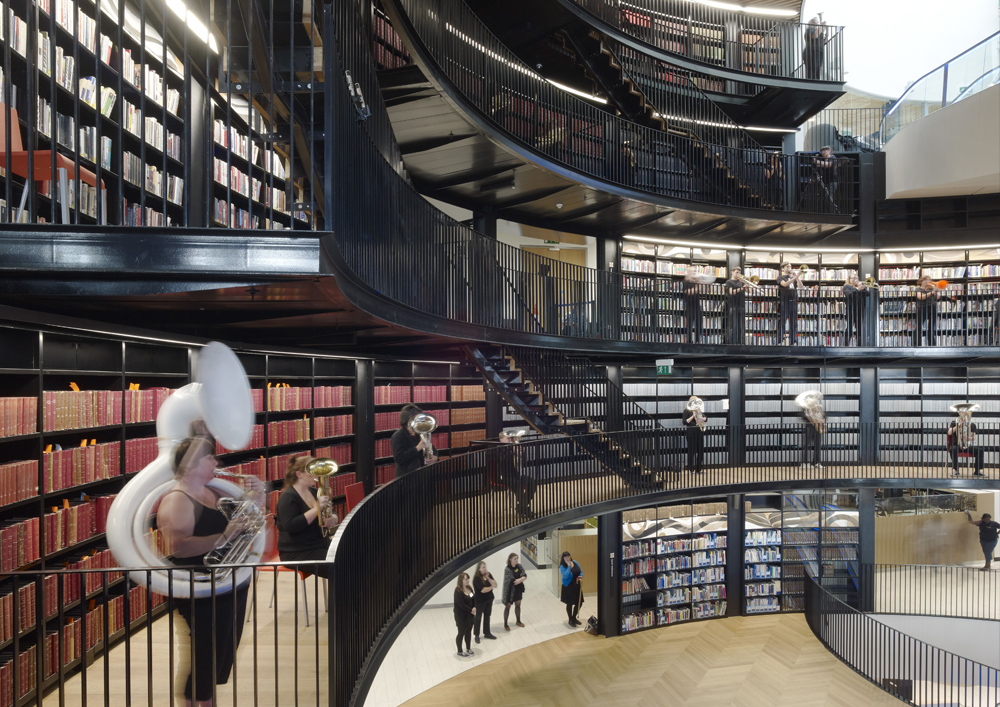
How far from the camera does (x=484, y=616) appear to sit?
9.97 m

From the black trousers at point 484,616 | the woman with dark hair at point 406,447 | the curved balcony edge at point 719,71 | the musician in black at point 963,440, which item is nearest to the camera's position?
the woman with dark hair at point 406,447

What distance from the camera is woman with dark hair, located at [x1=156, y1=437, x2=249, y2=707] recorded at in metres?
2.74

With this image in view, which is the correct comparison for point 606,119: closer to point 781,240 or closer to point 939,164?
point 781,240

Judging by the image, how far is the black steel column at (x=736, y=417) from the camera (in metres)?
11.1

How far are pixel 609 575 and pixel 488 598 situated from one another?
2.06 metres

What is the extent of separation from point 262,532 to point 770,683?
8.08m

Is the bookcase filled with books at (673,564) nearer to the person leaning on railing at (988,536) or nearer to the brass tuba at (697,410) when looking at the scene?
the brass tuba at (697,410)

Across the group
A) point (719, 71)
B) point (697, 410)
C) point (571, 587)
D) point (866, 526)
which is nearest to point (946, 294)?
point (866, 526)

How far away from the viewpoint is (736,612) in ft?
36.3

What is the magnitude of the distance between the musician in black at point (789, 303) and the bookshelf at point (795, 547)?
9.59ft

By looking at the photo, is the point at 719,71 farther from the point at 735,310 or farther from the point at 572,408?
the point at 572,408

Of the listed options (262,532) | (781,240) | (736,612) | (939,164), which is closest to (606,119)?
(781,240)

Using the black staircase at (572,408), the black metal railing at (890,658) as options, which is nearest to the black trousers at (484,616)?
the black staircase at (572,408)

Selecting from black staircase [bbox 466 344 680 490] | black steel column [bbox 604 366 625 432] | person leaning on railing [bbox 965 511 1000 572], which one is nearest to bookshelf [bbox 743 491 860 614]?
person leaning on railing [bbox 965 511 1000 572]
